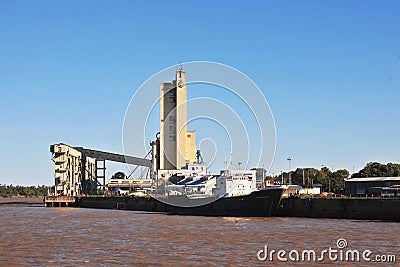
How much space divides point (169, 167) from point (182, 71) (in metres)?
17.4

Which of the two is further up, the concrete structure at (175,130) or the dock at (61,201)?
the concrete structure at (175,130)

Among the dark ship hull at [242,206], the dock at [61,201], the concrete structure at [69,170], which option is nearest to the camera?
the dark ship hull at [242,206]

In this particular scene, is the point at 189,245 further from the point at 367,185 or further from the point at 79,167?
the point at 79,167

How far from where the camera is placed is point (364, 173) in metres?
109

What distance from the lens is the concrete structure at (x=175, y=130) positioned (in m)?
105

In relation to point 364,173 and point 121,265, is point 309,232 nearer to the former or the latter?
point 121,265

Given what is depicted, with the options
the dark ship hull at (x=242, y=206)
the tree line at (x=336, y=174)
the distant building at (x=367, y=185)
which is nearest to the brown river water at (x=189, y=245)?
the dark ship hull at (x=242, y=206)

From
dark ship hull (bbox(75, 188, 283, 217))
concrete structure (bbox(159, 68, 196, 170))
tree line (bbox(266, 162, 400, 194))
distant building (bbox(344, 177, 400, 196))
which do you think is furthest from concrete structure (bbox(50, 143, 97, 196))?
distant building (bbox(344, 177, 400, 196))

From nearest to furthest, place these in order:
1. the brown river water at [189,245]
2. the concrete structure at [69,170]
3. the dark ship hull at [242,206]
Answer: the brown river water at [189,245], the dark ship hull at [242,206], the concrete structure at [69,170]

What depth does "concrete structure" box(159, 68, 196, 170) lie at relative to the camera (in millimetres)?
105375

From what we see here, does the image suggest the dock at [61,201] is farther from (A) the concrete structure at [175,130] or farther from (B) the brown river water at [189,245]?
(B) the brown river water at [189,245]

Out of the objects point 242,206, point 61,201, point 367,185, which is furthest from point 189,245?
point 61,201

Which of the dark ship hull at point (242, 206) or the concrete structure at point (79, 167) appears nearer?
the dark ship hull at point (242, 206)

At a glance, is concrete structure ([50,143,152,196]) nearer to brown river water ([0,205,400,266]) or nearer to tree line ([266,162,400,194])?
tree line ([266,162,400,194])
